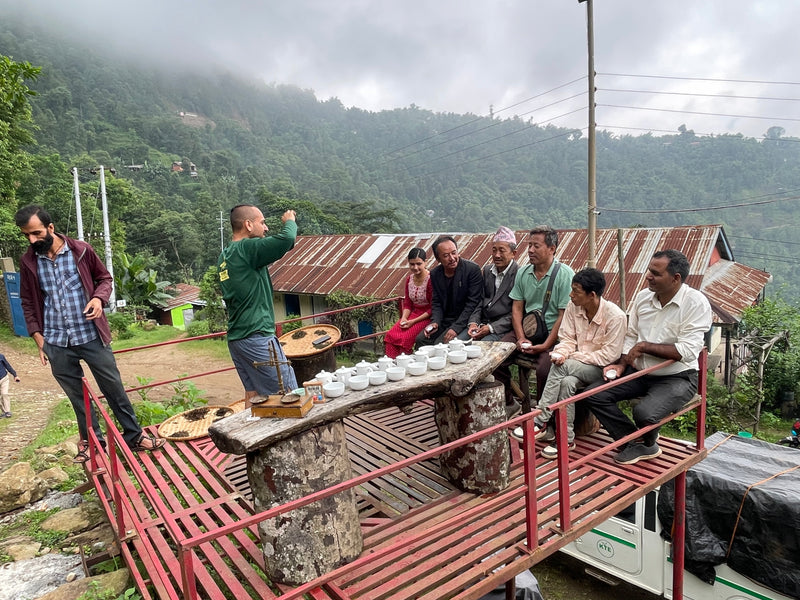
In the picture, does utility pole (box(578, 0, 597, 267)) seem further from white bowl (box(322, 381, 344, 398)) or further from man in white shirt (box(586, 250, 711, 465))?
white bowl (box(322, 381, 344, 398))

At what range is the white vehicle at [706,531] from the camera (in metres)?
4.81

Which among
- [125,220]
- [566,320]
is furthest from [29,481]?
[125,220]

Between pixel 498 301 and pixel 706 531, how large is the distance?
3.42 metres

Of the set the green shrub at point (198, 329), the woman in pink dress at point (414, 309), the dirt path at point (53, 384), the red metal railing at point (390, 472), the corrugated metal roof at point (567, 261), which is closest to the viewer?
the red metal railing at point (390, 472)

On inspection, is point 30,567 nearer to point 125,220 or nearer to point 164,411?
point 164,411

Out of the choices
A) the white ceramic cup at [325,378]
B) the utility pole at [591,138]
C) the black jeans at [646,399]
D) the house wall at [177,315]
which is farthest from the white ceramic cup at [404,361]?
the house wall at [177,315]

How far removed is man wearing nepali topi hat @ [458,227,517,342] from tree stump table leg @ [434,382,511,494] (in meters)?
1.17

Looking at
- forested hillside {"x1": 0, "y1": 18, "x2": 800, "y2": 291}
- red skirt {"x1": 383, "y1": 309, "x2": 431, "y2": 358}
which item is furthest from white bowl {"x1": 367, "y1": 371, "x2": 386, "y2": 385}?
forested hillside {"x1": 0, "y1": 18, "x2": 800, "y2": 291}

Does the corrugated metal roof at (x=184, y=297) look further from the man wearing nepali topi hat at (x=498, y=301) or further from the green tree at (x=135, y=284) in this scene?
the man wearing nepali topi hat at (x=498, y=301)

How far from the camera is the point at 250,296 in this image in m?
3.63

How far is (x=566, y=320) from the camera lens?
427cm

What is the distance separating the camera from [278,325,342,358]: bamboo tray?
642 centimetres

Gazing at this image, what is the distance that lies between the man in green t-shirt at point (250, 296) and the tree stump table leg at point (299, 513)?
78 centimetres

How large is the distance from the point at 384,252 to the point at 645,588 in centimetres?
1392
